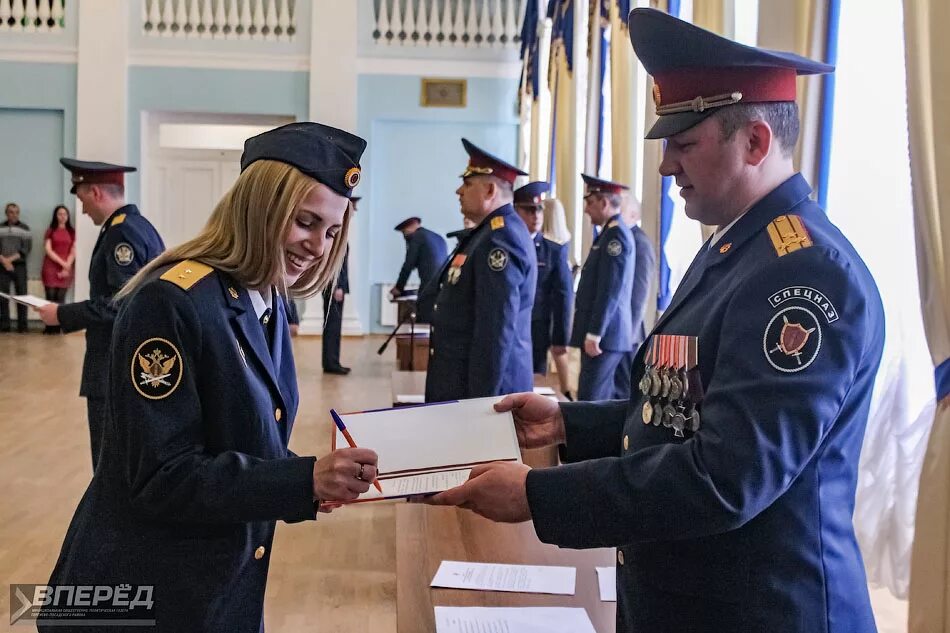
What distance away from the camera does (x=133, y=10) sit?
12.0m

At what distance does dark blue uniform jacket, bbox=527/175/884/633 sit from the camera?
3.78 feet

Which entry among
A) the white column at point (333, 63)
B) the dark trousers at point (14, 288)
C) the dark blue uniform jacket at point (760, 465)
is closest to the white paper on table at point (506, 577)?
the dark blue uniform jacket at point (760, 465)

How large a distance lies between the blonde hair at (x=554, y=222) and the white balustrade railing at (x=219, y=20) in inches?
277

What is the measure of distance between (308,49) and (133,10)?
2261 mm

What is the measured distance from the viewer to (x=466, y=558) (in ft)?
6.70

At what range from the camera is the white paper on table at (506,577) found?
71.9 inches

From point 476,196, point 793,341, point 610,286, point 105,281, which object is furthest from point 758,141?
point 610,286

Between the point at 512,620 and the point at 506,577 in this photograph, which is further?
the point at 506,577

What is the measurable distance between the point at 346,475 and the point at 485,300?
2.14 metres

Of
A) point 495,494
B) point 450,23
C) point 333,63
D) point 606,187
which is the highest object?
point 450,23

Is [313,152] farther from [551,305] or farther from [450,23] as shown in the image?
[450,23]

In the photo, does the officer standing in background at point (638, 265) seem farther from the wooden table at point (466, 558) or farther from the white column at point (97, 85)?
the white column at point (97, 85)

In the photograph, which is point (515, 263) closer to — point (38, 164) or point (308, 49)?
point (308, 49)

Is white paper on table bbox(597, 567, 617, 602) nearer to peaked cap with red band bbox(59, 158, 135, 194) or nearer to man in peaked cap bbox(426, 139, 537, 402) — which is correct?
man in peaked cap bbox(426, 139, 537, 402)
